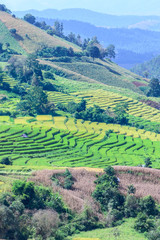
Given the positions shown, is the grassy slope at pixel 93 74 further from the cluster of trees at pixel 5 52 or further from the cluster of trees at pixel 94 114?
the cluster of trees at pixel 94 114

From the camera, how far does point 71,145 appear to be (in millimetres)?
54344

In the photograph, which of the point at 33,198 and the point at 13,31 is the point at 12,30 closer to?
the point at 13,31

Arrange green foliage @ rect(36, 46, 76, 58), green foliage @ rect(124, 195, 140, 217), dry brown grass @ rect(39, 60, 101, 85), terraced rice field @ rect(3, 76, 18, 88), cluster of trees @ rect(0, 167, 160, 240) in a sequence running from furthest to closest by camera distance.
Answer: green foliage @ rect(36, 46, 76, 58), dry brown grass @ rect(39, 60, 101, 85), terraced rice field @ rect(3, 76, 18, 88), green foliage @ rect(124, 195, 140, 217), cluster of trees @ rect(0, 167, 160, 240)

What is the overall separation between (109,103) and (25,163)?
5043 cm

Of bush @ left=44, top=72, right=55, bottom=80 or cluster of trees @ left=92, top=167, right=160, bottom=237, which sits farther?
bush @ left=44, top=72, right=55, bottom=80

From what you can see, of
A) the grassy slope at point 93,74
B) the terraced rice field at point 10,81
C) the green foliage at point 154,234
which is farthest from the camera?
the grassy slope at point 93,74

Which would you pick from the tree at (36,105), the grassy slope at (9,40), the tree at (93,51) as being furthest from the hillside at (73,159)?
the tree at (93,51)

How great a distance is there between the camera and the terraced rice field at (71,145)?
48.2 metres

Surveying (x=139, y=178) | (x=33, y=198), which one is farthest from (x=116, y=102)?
(x=33, y=198)

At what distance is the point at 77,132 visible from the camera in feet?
203

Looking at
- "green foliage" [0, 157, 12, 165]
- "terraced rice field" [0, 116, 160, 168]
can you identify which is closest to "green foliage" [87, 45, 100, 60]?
"terraced rice field" [0, 116, 160, 168]

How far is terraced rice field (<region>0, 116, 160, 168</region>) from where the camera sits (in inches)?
1896

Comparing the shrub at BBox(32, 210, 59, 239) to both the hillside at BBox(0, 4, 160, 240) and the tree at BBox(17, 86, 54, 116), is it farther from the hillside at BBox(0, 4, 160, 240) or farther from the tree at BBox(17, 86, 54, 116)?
the tree at BBox(17, 86, 54, 116)

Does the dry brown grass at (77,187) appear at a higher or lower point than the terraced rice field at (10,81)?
higher
